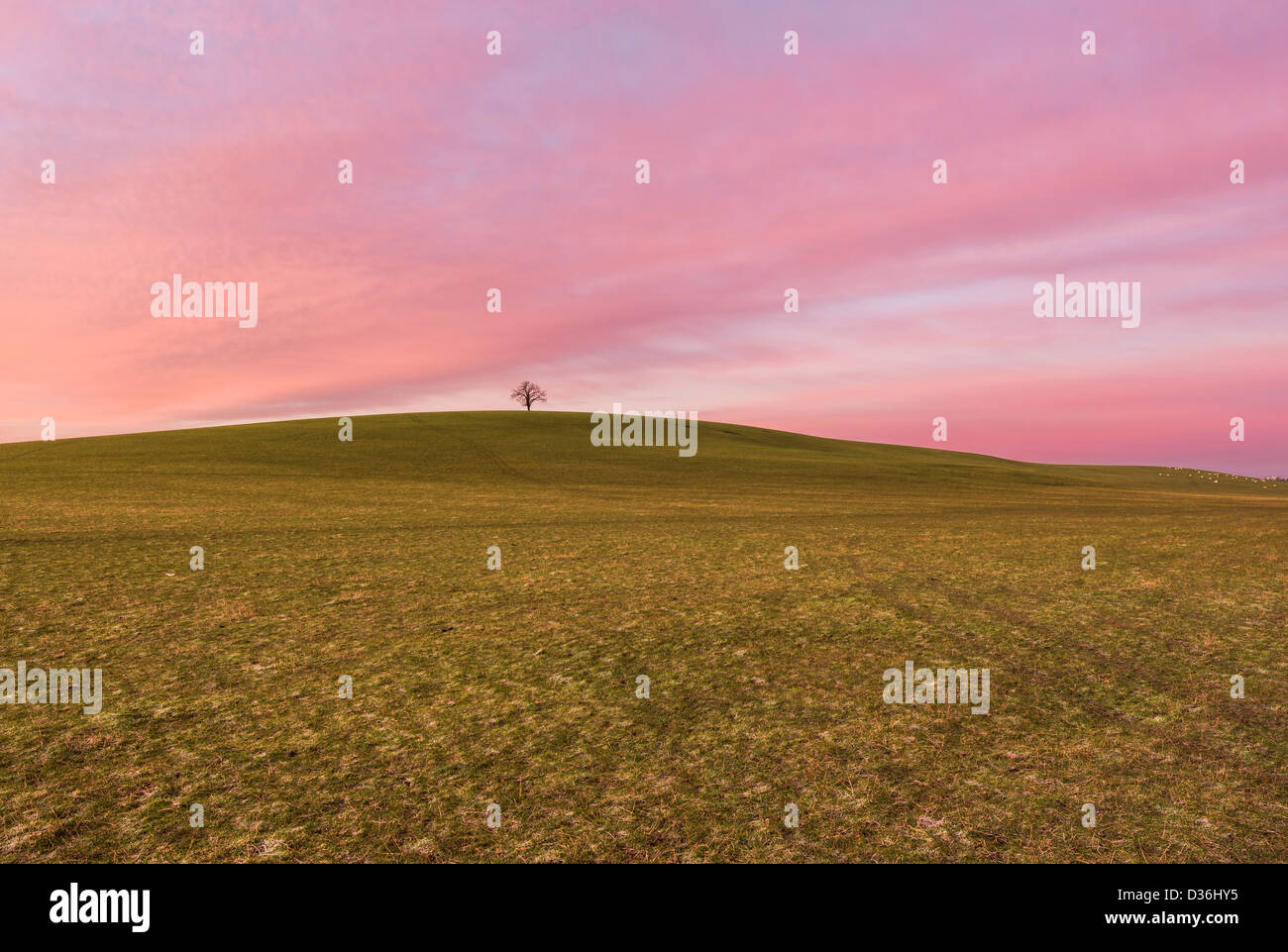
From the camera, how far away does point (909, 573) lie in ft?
49.0

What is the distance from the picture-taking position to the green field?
4.84 metres

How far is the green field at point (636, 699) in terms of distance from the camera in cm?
484

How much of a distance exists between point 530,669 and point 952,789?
4.88 m

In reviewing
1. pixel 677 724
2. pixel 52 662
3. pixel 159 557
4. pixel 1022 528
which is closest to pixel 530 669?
pixel 677 724

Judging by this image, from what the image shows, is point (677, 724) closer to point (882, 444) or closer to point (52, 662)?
point (52, 662)

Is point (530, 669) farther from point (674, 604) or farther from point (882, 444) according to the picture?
point (882, 444)

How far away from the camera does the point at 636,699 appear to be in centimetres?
746

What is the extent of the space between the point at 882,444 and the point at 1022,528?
87193mm
